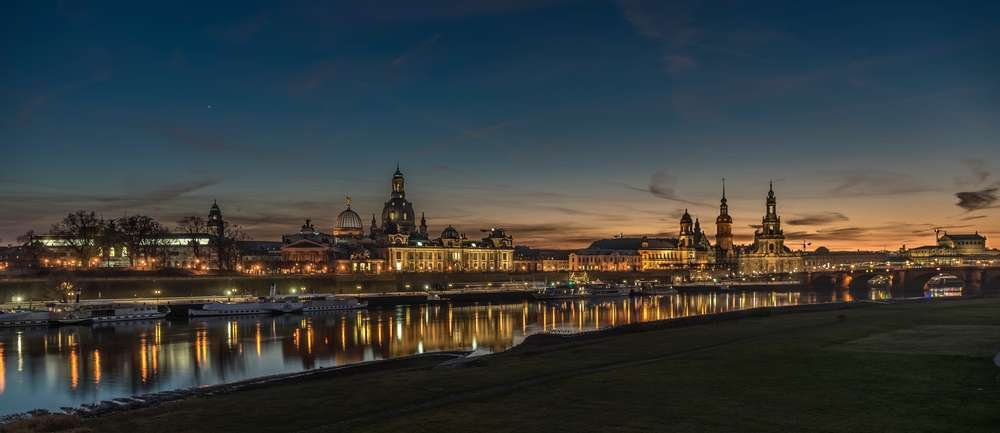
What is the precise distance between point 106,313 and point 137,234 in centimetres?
5167

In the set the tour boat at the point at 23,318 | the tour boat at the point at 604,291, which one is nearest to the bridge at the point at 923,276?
the tour boat at the point at 604,291

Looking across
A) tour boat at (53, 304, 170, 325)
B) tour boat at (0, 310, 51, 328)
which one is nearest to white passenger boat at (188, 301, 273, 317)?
tour boat at (53, 304, 170, 325)

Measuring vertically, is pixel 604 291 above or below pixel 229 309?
below

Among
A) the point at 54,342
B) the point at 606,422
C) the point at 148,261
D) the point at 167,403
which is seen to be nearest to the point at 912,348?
the point at 606,422

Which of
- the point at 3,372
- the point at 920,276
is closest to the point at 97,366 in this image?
the point at 3,372

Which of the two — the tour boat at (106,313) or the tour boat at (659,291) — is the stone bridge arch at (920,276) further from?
the tour boat at (106,313)

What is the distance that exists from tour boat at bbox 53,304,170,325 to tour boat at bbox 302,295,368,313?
54.7 feet

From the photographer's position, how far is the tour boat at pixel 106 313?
252 ft

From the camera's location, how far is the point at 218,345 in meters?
58.2

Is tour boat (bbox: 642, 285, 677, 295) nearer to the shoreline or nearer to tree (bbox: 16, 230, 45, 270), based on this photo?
the shoreline

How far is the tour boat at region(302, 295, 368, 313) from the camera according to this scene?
98.2 m

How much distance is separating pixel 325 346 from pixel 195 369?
42.6 feet

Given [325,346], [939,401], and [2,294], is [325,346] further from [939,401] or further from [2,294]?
[2,294]

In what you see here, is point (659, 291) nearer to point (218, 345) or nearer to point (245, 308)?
point (245, 308)
